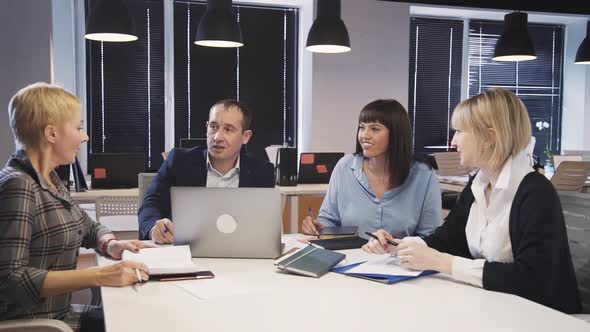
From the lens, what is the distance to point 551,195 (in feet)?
5.42

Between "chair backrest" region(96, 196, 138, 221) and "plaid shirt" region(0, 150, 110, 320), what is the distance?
2323 mm

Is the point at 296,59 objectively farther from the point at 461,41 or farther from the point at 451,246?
the point at 451,246

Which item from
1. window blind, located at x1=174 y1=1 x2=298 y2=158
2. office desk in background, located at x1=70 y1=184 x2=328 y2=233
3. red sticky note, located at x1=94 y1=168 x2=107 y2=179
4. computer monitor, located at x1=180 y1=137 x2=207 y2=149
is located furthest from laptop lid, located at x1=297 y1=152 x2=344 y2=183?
red sticky note, located at x1=94 y1=168 x2=107 y2=179

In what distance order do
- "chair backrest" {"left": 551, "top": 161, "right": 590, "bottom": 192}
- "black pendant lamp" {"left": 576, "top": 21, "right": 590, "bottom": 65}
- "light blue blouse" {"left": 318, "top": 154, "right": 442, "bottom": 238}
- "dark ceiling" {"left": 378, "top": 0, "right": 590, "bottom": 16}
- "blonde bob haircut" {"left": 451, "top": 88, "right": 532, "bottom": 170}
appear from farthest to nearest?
"black pendant lamp" {"left": 576, "top": 21, "right": 590, "bottom": 65} → "chair backrest" {"left": 551, "top": 161, "right": 590, "bottom": 192} → "dark ceiling" {"left": 378, "top": 0, "right": 590, "bottom": 16} → "light blue blouse" {"left": 318, "top": 154, "right": 442, "bottom": 238} → "blonde bob haircut" {"left": 451, "top": 88, "right": 532, "bottom": 170}

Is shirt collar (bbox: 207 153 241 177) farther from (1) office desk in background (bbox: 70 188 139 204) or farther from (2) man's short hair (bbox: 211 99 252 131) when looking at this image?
(1) office desk in background (bbox: 70 188 139 204)

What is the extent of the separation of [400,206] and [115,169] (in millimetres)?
2749

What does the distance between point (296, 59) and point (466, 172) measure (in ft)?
8.04

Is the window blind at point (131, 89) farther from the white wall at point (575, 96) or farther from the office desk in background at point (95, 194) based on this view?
the white wall at point (575, 96)

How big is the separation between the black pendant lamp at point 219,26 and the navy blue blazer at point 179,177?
5.92 ft

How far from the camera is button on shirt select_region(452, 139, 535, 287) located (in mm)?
1683

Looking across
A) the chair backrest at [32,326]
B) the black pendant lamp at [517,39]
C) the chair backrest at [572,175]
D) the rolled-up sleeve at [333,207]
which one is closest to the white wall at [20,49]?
the rolled-up sleeve at [333,207]

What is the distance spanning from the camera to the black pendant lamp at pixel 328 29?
4.48 metres

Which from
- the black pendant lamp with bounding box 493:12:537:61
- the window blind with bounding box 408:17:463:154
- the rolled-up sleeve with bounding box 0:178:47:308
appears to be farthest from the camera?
the window blind with bounding box 408:17:463:154

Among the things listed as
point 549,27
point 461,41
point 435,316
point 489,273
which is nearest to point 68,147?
point 435,316
